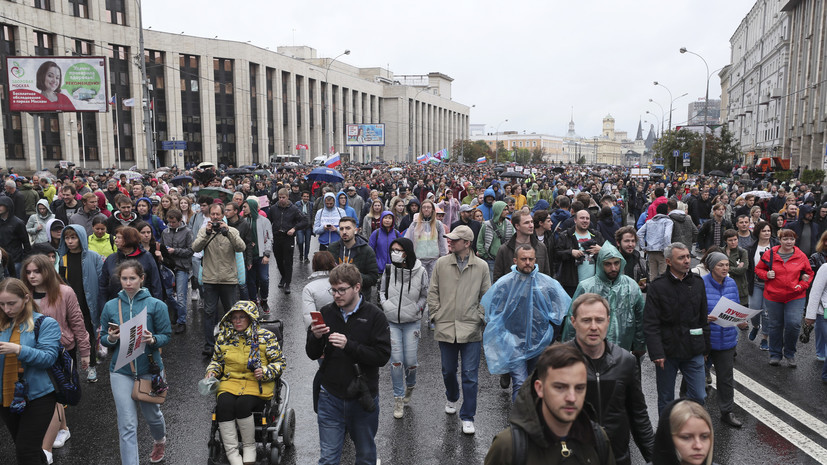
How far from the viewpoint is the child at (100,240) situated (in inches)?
302

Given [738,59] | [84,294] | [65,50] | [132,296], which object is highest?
[738,59]

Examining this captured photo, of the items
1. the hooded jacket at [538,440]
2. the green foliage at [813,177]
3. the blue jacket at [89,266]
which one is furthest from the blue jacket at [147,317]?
the green foliage at [813,177]

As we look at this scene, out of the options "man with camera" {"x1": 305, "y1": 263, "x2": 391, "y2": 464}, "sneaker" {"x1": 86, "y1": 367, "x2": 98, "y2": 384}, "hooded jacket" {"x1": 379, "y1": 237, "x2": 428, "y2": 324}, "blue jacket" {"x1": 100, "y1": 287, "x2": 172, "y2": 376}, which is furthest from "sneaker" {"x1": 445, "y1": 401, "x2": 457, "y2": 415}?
"sneaker" {"x1": 86, "y1": 367, "x2": 98, "y2": 384}

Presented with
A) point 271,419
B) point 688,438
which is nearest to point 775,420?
point 688,438

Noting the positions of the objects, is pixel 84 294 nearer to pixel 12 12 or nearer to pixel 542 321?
pixel 542 321

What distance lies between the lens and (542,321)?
532 centimetres

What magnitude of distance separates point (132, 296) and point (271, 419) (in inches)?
59.3

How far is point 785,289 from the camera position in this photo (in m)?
7.31

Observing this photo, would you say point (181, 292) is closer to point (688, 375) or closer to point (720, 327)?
point (688, 375)

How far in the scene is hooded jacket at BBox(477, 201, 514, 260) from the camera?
30.6 feet

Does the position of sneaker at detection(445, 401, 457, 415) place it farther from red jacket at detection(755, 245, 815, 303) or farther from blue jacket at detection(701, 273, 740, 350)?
red jacket at detection(755, 245, 815, 303)

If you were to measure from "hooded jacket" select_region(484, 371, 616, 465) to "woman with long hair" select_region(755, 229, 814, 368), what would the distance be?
5.95m

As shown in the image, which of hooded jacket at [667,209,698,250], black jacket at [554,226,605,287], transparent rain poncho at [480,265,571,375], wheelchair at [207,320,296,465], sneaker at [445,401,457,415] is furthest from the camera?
hooded jacket at [667,209,698,250]

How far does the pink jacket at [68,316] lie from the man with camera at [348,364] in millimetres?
2324
